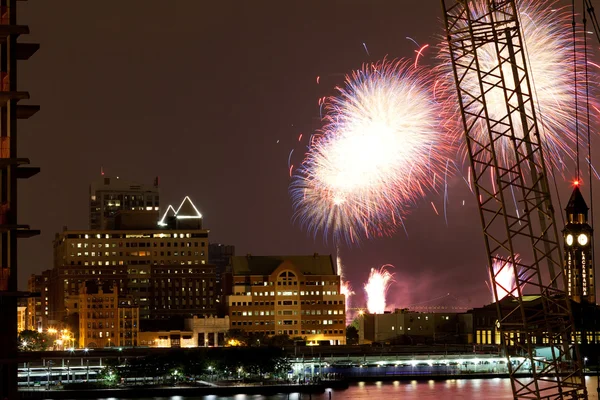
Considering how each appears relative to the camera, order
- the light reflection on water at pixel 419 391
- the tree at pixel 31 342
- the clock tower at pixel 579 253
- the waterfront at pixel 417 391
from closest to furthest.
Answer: the light reflection on water at pixel 419 391
the waterfront at pixel 417 391
the tree at pixel 31 342
the clock tower at pixel 579 253

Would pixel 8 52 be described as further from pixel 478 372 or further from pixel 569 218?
pixel 569 218

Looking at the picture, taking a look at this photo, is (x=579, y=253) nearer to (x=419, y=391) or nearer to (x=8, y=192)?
(x=419, y=391)

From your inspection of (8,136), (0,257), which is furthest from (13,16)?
(0,257)

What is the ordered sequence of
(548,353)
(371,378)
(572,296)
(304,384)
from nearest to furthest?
1. (304,384)
2. (371,378)
3. (548,353)
4. (572,296)

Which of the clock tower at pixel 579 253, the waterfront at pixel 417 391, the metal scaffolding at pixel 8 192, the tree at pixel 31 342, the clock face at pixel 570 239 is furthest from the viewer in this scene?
the clock face at pixel 570 239

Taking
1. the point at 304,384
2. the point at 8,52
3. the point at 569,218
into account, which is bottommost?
the point at 304,384

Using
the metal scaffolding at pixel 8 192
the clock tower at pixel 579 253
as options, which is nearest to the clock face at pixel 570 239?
the clock tower at pixel 579 253

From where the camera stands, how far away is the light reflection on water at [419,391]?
120500 mm

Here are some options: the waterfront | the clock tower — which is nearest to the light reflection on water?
the waterfront

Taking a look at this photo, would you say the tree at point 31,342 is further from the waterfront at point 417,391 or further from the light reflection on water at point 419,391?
the light reflection on water at point 419,391

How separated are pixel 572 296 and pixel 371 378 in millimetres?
49273

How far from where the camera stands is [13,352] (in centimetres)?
2139

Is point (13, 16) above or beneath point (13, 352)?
above

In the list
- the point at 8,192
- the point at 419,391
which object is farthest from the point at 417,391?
the point at 8,192
